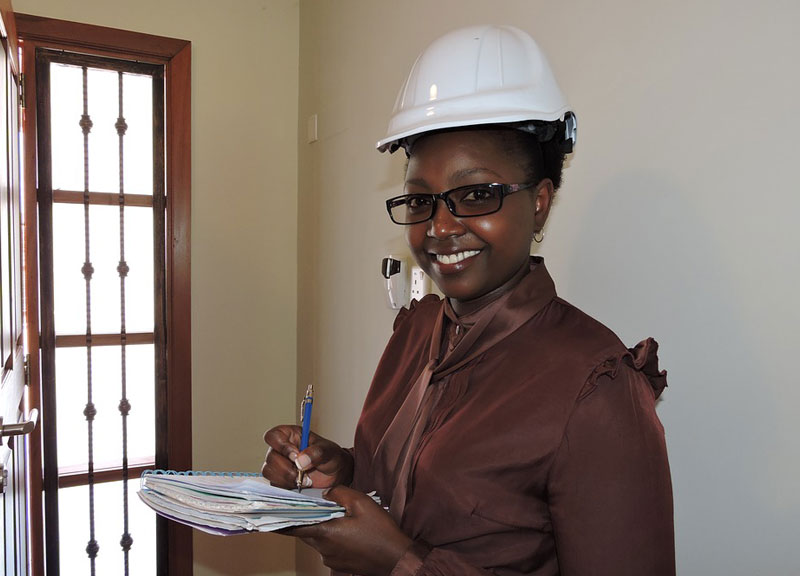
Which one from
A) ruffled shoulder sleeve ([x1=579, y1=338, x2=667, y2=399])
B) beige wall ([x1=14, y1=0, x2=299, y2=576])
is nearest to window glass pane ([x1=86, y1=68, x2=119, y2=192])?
beige wall ([x1=14, y1=0, x2=299, y2=576])

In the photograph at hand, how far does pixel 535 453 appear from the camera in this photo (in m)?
0.69

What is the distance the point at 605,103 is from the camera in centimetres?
101

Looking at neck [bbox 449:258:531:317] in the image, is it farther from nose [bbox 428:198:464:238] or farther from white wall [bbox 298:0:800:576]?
white wall [bbox 298:0:800:576]

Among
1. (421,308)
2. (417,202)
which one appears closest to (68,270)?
(421,308)

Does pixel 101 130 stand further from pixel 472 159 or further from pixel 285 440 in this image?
pixel 472 159

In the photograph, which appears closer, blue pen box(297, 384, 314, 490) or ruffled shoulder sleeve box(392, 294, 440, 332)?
blue pen box(297, 384, 314, 490)

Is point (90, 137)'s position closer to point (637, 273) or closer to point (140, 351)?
point (140, 351)

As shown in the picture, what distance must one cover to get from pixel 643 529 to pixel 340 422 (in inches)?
59.4

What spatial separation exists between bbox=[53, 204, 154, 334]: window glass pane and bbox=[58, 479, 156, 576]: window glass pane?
2.07 feet

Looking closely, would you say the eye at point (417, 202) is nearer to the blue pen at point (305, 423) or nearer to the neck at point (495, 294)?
the neck at point (495, 294)

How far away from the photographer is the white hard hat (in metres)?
0.77

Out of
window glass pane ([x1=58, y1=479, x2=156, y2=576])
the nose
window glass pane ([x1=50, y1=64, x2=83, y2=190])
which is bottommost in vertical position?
window glass pane ([x1=58, y1=479, x2=156, y2=576])

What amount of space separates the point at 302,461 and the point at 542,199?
529 mm

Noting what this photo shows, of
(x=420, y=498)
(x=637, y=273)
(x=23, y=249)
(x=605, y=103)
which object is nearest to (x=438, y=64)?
(x=605, y=103)
